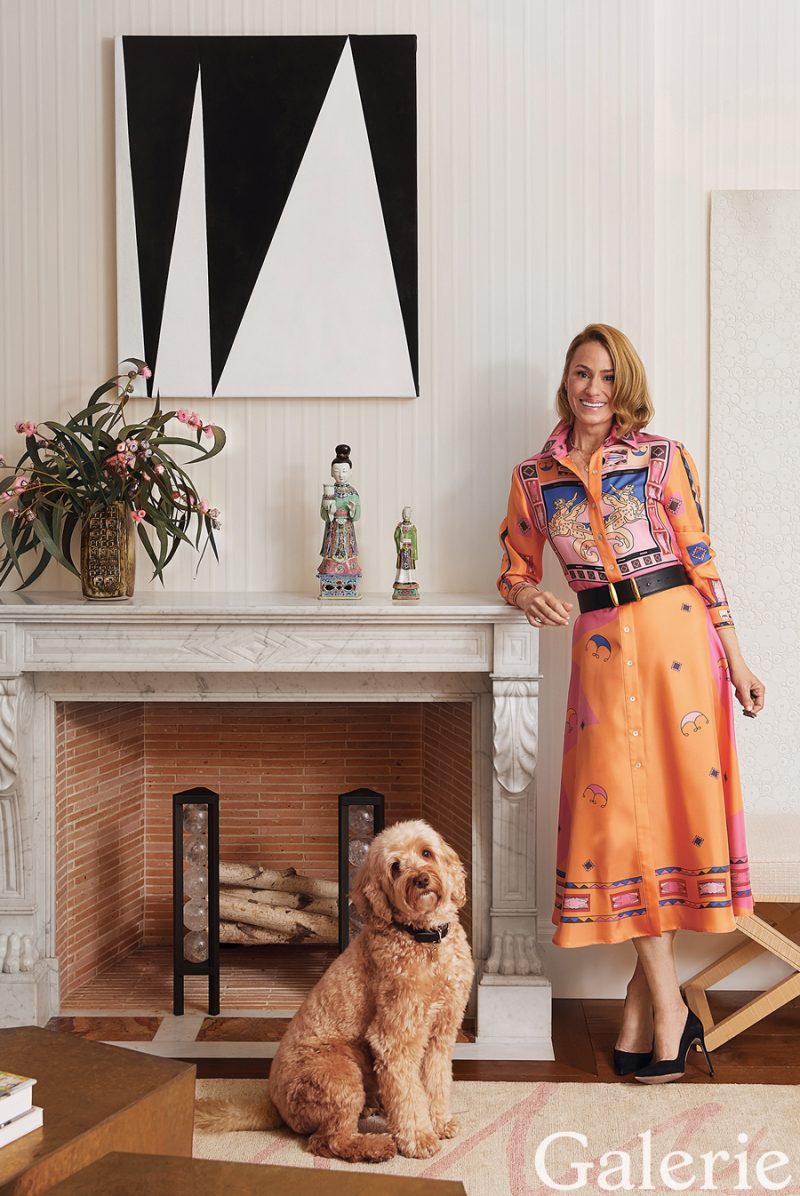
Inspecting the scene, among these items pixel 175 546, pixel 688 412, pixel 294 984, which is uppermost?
pixel 688 412

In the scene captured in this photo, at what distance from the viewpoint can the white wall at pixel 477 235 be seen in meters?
2.94

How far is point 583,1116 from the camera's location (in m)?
2.32

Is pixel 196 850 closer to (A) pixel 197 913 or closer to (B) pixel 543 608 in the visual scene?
(A) pixel 197 913

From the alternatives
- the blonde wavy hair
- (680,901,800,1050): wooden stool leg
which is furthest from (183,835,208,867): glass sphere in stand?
the blonde wavy hair

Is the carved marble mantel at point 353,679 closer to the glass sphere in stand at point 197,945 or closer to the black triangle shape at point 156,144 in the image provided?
the glass sphere in stand at point 197,945

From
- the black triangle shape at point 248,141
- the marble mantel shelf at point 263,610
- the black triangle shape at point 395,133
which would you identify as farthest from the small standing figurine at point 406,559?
the black triangle shape at point 248,141

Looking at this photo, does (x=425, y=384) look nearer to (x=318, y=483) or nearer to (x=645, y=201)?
(x=318, y=483)

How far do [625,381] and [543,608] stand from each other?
0.59 m

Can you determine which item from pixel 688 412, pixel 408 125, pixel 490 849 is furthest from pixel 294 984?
pixel 408 125

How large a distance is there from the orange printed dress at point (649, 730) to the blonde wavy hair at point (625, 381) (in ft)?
0.18

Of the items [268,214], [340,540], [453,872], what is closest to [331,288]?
[268,214]

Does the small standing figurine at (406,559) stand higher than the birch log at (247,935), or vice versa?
the small standing figurine at (406,559)

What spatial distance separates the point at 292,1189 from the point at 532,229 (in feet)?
8.12

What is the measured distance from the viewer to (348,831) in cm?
278
